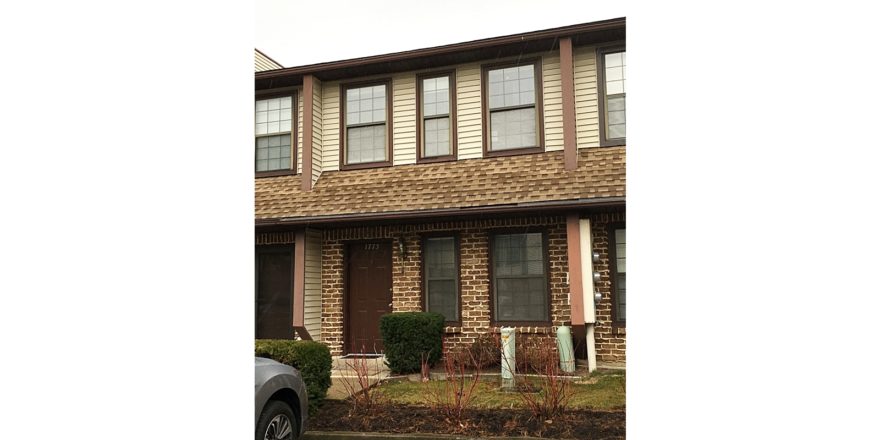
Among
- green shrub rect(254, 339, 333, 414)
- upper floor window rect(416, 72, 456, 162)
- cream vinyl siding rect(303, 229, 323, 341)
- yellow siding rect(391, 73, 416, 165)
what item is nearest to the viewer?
green shrub rect(254, 339, 333, 414)

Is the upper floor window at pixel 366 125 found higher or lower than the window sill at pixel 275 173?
higher

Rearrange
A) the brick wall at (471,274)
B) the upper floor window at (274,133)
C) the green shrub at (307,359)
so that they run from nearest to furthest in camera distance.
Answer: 1. the green shrub at (307,359)
2. the brick wall at (471,274)
3. the upper floor window at (274,133)

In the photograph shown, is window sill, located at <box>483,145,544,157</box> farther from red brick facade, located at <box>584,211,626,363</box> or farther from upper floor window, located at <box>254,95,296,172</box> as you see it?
upper floor window, located at <box>254,95,296,172</box>

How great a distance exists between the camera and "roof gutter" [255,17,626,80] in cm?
987

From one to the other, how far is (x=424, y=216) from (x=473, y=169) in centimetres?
128

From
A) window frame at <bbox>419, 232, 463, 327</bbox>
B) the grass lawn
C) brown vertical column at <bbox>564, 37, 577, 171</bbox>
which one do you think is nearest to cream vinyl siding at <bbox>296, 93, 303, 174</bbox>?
window frame at <bbox>419, 232, 463, 327</bbox>

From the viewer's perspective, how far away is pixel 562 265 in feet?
32.1

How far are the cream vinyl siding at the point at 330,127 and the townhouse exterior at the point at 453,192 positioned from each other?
0.03 m

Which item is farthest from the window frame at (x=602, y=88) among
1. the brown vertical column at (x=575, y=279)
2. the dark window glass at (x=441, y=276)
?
the dark window glass at (x=441, y=276)

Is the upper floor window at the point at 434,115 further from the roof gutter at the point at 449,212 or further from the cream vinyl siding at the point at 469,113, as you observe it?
the roof gutter at the point at 449,212

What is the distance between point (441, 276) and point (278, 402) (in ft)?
19.8

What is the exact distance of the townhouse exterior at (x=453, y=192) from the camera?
9.62 metres

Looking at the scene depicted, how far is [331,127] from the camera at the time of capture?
11.7 meters

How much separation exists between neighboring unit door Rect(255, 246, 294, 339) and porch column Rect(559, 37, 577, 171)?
5285 millimetres
